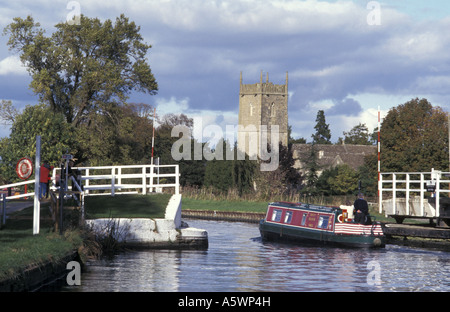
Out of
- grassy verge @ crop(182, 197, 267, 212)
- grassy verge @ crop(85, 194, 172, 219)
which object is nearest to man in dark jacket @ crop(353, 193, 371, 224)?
grassy verge @ crop(85, 194, 172, 219)

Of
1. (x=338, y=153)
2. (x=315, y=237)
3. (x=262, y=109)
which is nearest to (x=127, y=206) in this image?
(x=315, y=237)

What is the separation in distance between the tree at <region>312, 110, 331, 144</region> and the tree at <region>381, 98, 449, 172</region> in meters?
61.0

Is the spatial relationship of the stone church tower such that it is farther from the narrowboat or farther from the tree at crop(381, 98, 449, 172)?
the narrowboat

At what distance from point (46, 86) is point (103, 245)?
25491mm

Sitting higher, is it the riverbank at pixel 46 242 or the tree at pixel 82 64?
the tree at pixel 82 64

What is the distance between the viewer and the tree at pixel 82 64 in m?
47.4

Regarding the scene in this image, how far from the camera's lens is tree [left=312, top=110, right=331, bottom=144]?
459 ft

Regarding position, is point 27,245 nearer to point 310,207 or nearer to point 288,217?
point 310,207

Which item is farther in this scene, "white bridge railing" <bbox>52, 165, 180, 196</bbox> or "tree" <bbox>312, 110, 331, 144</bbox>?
"tree" <bbox>312, 110, 331, 144</bbox>

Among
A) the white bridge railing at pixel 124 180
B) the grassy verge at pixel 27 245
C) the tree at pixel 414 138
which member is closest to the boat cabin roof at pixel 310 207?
the white bridge railing at pixel 124 180

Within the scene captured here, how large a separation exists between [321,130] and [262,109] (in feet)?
61.0

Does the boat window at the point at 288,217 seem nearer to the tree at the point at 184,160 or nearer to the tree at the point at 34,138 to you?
the tree at the point at 34,138

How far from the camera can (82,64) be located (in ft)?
157

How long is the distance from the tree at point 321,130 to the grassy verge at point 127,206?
11101 cm
